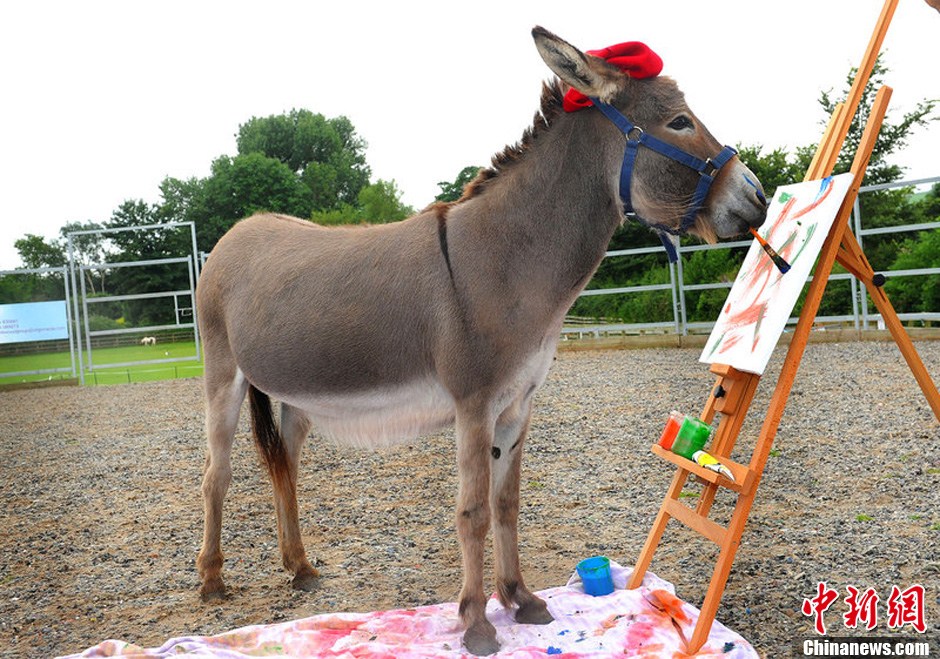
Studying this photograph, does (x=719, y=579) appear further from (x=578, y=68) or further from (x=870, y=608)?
(x=578, y=68)

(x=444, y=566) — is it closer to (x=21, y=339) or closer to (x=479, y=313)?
(x=479, y=313)

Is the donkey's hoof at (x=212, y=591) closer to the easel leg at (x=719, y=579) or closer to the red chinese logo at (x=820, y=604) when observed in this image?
the easel leg at (x=719, y=579)

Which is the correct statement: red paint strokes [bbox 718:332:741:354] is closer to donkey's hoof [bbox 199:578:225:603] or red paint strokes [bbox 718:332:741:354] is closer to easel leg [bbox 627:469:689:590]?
easel leg [bbox 627:469:689:590]

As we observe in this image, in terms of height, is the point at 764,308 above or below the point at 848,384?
above

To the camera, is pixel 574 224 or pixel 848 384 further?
pixel 848 384

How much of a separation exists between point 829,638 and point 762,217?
4.89 ft

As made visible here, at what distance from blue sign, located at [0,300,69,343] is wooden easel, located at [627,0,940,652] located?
A: 1439 centimetres

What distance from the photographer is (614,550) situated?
3891mm

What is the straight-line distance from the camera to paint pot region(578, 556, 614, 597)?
3268mm

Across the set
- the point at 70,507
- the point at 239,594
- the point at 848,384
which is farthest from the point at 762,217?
the point at 848,384

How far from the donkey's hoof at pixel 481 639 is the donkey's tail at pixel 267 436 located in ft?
4.57

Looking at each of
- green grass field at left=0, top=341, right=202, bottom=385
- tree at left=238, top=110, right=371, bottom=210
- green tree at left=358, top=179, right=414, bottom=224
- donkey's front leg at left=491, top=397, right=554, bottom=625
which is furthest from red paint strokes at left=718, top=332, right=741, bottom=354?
tree at left=238, top=110, right=371, bottom=210

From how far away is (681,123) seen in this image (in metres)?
2.85

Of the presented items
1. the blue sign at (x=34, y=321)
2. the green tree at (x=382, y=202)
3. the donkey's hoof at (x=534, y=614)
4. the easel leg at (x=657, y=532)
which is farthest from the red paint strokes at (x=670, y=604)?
the green tree at (x=382, y=202)
